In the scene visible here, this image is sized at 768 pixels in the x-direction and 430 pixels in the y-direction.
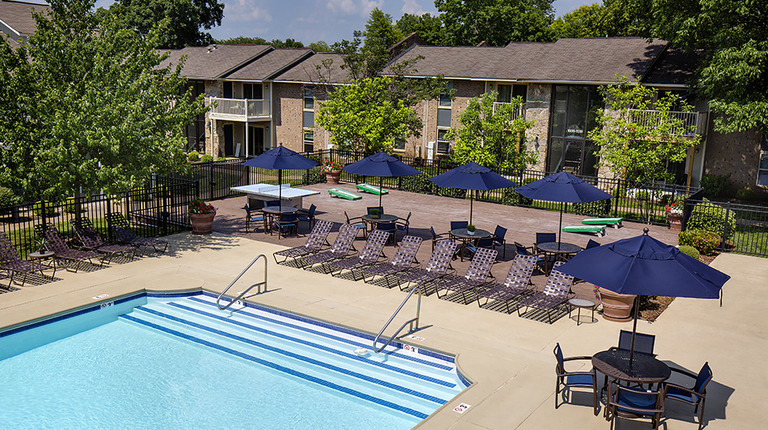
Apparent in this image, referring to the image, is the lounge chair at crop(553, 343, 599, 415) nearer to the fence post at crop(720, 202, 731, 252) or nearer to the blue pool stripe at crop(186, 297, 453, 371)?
the blue pool stripe at crop(186, 297, 453, 371)

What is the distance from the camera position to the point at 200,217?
1969cm

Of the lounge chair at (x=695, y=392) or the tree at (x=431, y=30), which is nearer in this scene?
the lounge chair at (x=695, y=392)

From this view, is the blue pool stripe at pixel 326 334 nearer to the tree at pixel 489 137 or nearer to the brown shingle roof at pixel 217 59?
the tree at pixel 489 137

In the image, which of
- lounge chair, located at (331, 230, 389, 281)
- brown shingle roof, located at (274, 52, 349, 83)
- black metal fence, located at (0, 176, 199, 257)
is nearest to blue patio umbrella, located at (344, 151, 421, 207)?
lounge chair, located at (331, 230, 389, 281)

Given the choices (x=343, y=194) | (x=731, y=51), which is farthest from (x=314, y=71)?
(x=731, y=51)

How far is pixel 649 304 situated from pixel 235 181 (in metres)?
20.9

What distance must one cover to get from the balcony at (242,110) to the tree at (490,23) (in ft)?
96.0

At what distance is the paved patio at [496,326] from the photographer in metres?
9.13

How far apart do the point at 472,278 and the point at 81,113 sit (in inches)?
419

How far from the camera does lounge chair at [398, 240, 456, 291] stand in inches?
583

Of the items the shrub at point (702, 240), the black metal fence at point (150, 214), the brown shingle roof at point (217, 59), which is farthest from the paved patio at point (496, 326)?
the brown shingle roof at point (217, 59)

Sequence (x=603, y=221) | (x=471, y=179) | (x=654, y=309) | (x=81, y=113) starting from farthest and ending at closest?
(x=603, y=221) < (x=471, y=179) < (x=81, y=113) < (x=654, y=309)

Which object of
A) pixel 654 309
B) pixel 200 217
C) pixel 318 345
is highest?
pixel 200 217

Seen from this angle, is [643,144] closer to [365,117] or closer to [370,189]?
[370,189]
